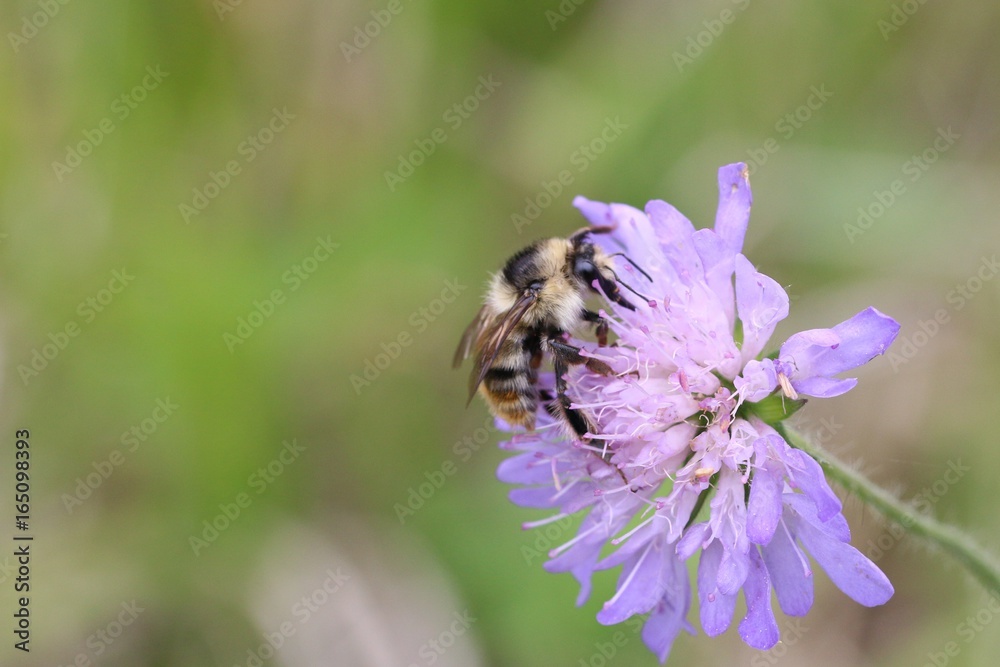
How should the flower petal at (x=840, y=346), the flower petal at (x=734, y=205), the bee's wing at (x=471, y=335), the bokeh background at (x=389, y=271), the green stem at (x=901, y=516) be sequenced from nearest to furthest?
1. the flower petal at (x=840, y=346)
2. the green stem at (x=901, y=516)
3. the flower petal at (x=734, y=205)
4. the bee's wing at (x=471, y=335)
5. the bokeh background at (x=389, y=271)

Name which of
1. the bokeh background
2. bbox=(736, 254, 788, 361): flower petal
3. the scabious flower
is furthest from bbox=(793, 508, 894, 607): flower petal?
the bokeh background

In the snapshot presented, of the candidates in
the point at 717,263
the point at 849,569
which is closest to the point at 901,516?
the point at 849,569

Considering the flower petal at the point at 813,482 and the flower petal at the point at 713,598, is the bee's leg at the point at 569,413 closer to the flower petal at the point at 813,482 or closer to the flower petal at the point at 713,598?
the flower petal at the point at 713,598

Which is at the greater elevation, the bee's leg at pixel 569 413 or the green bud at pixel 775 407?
the green bud at pixel 775 407

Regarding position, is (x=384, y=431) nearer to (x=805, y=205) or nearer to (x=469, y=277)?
(x=469, y=277)

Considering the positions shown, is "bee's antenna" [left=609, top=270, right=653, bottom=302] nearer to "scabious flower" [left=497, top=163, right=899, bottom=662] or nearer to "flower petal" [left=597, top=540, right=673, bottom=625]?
"scabious flower" [left=497, top=163, right=899, bottom=662]

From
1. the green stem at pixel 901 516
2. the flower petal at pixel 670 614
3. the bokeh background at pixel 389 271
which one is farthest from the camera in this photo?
the bokeh background at pixel 389 271

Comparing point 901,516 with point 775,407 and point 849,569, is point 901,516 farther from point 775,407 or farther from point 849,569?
point 775,407

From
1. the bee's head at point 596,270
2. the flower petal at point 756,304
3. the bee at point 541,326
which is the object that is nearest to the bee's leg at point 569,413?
the bee at point 541,326
